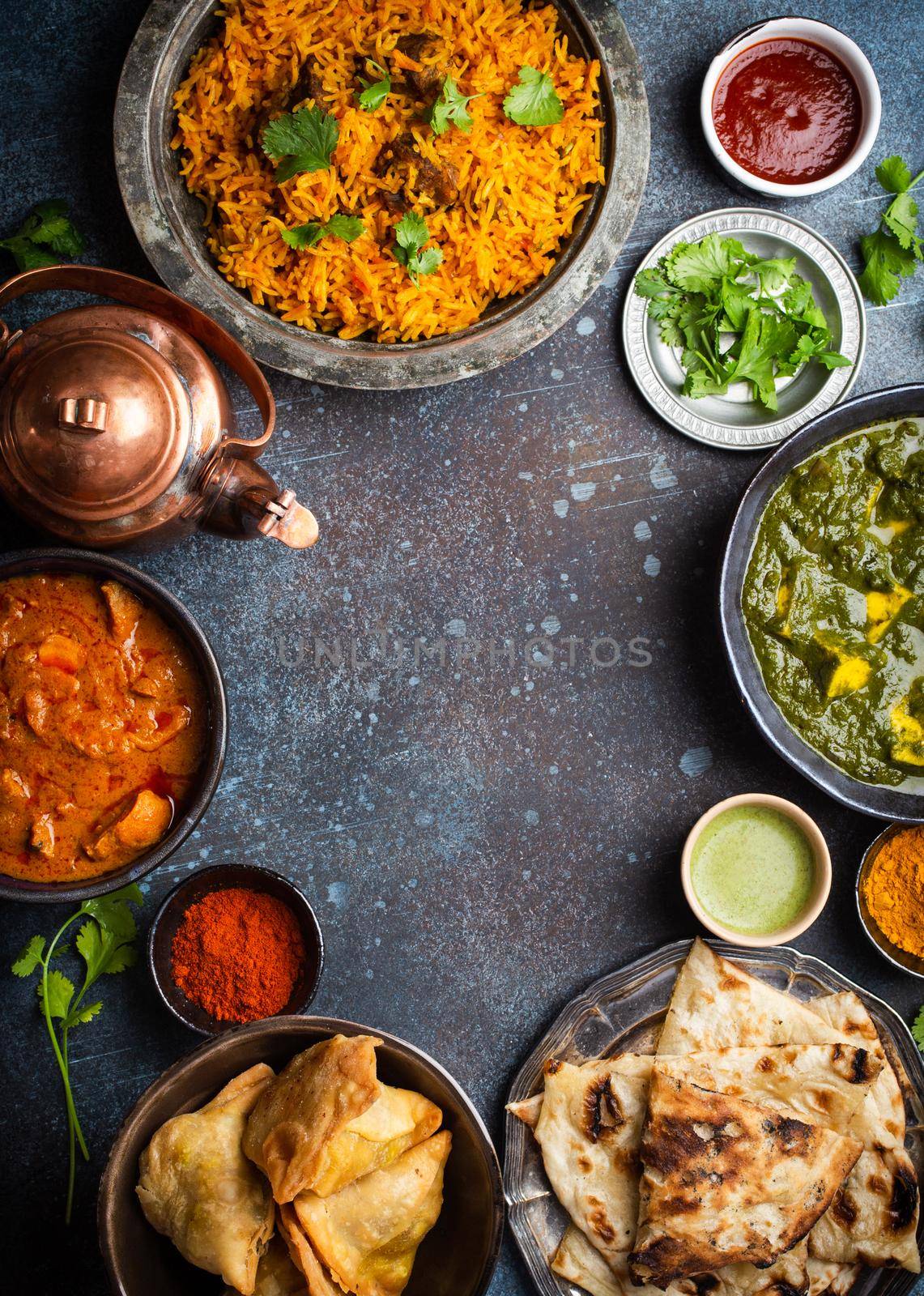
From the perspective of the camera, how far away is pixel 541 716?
8.32 ft

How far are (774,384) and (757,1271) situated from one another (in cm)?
206

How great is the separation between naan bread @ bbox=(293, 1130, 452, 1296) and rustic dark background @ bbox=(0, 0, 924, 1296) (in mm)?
452

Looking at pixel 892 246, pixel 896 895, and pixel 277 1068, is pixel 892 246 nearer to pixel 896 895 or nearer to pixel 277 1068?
pixel 896 895

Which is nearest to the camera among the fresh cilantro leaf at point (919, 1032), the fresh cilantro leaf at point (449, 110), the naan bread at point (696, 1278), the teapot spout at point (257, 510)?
the teapot spout at point (257, 510)

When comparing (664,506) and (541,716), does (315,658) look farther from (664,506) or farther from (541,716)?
(664,506)

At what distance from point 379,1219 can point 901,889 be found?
1.42m

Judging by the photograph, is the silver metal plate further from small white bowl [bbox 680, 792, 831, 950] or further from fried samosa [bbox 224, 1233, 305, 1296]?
fried samosa [bbox 224, 1233, 305, 1296]

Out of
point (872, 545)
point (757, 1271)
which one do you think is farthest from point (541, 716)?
point (757, 1271)

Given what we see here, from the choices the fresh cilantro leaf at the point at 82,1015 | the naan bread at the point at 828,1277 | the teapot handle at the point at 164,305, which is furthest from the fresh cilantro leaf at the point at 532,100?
the naan bread at the point at 828,1277

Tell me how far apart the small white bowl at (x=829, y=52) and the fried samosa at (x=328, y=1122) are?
2.15m

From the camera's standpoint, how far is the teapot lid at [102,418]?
72.6 inches

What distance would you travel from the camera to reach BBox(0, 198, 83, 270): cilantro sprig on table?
236 centimetres

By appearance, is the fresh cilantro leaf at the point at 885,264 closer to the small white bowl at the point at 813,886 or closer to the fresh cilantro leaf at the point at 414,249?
the fresh cilantro leaf at the point at 414,249

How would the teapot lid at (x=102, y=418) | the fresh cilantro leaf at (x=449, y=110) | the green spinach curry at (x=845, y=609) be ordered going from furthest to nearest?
the green spinach curry at (x=845, y=609) < the fresh cilantro leaf at (x=449, y=110) < the teapot lid at (x=102, y=418)
